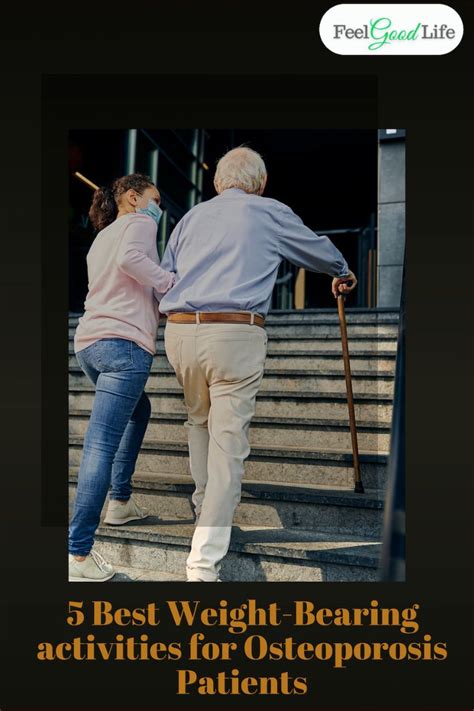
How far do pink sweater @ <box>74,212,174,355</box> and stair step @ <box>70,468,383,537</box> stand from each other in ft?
2.39

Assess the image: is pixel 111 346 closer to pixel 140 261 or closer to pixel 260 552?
pixel 140 261

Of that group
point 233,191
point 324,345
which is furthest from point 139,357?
point 324,345

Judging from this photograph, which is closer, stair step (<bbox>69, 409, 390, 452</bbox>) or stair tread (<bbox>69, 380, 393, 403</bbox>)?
stair step (<bbox>69, 409, 390, 452</bbox>)

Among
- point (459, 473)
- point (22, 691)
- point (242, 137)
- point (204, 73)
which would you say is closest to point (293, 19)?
point (204, 73)

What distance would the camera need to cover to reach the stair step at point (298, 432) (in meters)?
2.92

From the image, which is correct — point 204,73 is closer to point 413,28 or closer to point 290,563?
point 413,28

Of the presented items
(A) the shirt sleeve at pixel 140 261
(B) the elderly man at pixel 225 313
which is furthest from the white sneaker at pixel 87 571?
(A) the shirt sleeve at pixel 140 261

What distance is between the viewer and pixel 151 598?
2285mm

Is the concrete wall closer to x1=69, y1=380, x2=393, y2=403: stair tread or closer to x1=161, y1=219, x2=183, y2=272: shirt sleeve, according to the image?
x1=69, y1=380, x2=393, y2=403: stair tread

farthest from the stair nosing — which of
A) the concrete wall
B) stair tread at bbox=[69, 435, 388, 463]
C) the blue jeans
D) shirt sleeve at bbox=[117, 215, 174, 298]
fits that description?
the concrete wall

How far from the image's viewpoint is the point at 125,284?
236 centimetres

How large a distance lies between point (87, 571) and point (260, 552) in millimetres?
646

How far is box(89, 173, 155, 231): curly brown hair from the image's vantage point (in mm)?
2533

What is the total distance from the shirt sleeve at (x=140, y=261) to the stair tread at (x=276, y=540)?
0.96m
